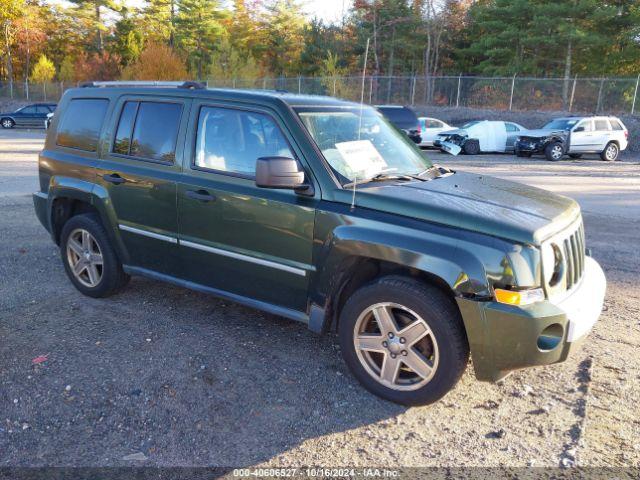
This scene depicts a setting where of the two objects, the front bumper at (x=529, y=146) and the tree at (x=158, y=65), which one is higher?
the tree at (x=158, y=65)

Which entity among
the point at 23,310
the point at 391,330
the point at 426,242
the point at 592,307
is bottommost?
the point at 23,310

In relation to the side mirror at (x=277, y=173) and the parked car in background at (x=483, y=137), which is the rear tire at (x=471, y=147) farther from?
the side mirror at (x=277, y=173)

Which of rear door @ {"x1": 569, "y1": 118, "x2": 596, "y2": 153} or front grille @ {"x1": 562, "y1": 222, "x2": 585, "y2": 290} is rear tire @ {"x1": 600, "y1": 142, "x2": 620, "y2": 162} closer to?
rear door @ {"x1": 569, "y1": 118, "x2": 596, "y2": 153}

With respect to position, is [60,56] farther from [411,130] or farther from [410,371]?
[410,371]

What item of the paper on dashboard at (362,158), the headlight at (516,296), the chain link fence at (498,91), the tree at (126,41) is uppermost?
the tree at (126,41)

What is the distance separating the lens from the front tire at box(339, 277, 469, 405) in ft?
10.6

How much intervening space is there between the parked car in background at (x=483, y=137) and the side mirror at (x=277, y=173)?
61.7 feet

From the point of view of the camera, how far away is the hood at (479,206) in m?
3.16

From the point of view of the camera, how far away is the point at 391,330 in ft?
11.3

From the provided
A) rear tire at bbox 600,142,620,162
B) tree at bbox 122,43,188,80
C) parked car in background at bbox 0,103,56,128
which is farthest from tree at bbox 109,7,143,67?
Result: rear tire at bbox 600,142,620,162

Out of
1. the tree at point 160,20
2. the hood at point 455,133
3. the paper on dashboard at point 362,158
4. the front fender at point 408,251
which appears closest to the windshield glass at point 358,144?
the paper on dashboard at point 362,158

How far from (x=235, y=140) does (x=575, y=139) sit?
20.1 m

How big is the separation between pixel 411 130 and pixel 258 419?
1972cm

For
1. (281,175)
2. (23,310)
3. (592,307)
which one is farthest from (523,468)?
(23,310)
